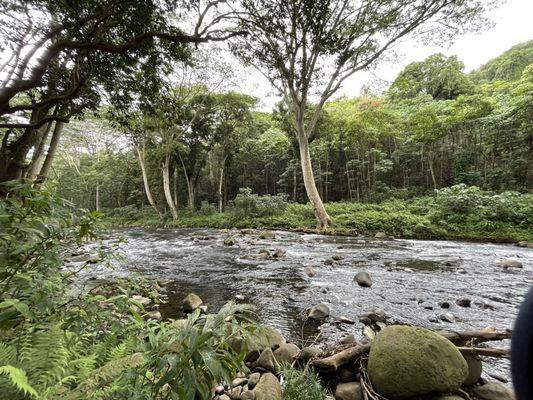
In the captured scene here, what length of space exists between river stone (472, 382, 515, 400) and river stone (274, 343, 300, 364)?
1.69 m

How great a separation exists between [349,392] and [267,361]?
891mm

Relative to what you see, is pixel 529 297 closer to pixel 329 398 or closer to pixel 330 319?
pixel 329 398

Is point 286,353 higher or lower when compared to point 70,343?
lower

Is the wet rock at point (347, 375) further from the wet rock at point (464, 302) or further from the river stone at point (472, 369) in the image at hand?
the wet rock at point (464, 302)

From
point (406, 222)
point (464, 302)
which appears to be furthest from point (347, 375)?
point (406, 222)

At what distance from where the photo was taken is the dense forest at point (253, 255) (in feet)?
4.98

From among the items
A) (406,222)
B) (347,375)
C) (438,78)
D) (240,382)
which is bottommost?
(240,382)

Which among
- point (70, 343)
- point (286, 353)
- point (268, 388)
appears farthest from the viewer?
point (286, 353)

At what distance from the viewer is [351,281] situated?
19.4 feet

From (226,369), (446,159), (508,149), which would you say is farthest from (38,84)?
(446,159)

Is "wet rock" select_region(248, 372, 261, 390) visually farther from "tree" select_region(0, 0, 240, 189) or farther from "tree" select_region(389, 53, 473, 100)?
"tree" select_region(389, 53, 473, 100)

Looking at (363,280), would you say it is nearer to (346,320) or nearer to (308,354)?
(346,320)

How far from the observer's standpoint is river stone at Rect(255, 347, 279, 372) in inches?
113

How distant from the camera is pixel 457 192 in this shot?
13734 mm
